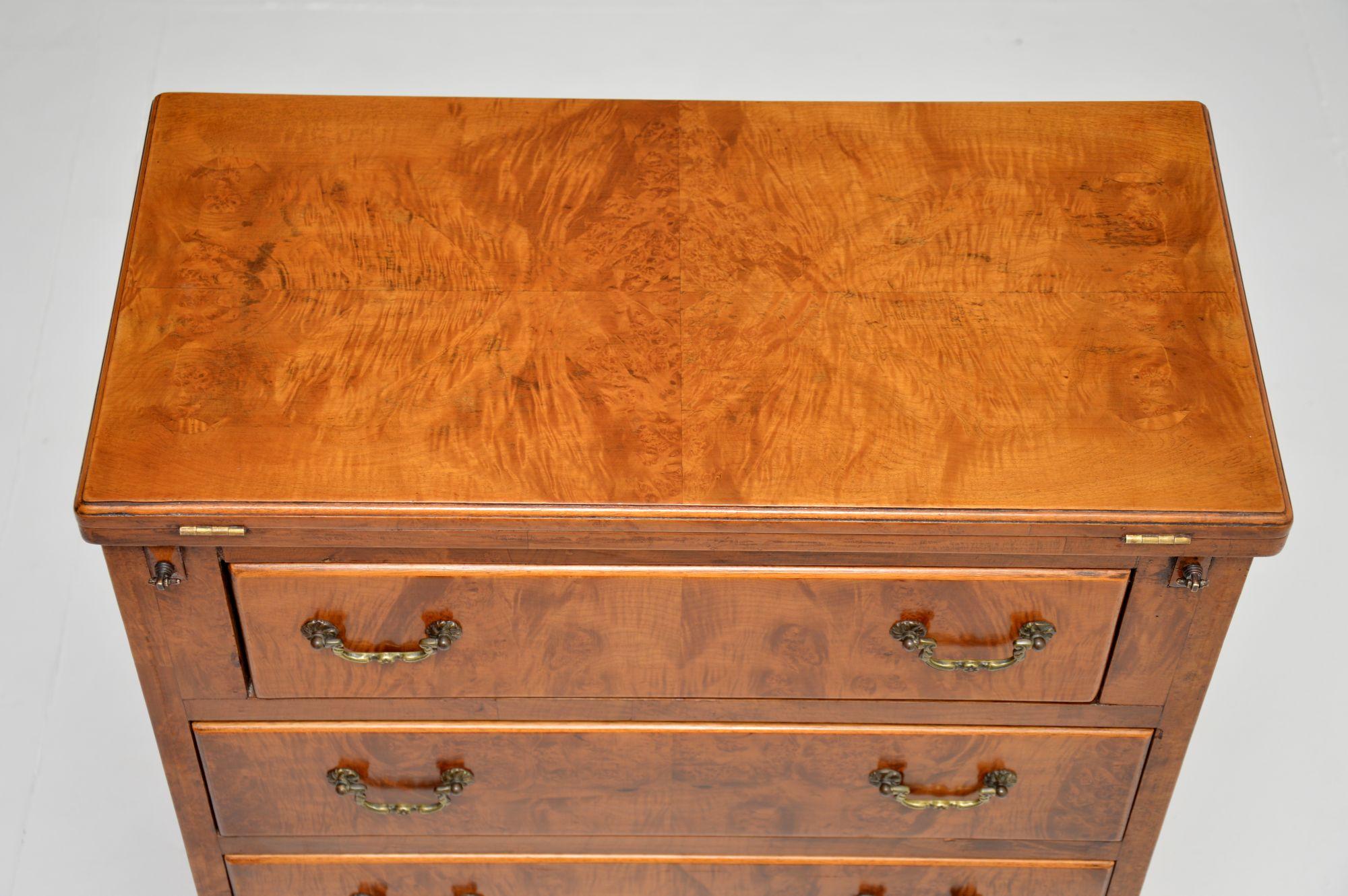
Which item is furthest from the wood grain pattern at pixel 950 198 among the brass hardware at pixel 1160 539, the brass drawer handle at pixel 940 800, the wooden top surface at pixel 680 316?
the brass drawer handle at pixel 940 800

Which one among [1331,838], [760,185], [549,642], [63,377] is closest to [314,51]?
[63,377]

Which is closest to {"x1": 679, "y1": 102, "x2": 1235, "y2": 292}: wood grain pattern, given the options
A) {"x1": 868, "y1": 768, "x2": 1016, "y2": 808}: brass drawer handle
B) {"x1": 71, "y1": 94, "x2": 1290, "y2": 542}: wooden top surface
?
{"x1": 71, "y1": 94, "x2": 1290, "y2": 542}: wooden top surface

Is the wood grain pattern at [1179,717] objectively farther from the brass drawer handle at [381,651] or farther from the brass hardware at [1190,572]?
the brass drawer handle at [381,651]

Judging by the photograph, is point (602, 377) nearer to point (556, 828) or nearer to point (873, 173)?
point (873, 173)

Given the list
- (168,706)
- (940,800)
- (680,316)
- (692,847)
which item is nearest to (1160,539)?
(940,800)

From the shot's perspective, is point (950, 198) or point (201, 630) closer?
point (201, 630)

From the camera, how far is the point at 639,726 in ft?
6.99

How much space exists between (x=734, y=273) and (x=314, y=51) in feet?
5.13

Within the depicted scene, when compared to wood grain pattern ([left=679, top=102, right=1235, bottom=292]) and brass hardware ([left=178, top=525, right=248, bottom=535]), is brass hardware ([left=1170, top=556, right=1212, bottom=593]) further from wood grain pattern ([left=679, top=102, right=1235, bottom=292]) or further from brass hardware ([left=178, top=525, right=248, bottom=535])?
brass hardware ([left=178, top=525, right=248, bottom=535])

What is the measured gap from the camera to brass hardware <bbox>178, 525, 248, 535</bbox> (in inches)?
74.5

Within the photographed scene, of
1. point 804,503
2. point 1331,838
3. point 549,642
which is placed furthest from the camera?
point 1331,838

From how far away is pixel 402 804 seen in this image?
2.19 metres

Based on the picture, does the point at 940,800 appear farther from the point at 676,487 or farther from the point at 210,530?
the point at 210,530

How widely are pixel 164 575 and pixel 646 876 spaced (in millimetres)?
746
